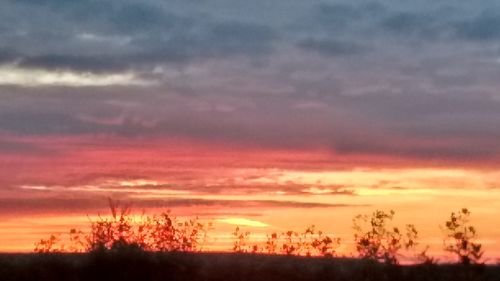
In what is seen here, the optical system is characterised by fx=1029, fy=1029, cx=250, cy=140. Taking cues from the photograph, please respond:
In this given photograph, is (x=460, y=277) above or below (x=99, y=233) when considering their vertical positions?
below

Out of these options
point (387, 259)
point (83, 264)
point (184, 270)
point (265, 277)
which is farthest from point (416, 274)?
point (83, 264)

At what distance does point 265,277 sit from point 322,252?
10.8ft

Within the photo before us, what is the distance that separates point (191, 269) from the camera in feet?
49.7

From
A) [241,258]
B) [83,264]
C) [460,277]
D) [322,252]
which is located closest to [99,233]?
[83,264]

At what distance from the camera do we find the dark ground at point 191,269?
1505cm

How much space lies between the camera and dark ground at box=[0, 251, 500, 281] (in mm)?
15047

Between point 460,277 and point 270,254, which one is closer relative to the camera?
point 460,277

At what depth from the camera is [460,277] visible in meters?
15.6

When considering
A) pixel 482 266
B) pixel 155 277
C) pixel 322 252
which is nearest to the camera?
pixel 155 277

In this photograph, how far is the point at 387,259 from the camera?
15.9 metres

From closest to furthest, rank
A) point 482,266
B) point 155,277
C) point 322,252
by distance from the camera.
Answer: point 155,277, point 482,266, point 322,252

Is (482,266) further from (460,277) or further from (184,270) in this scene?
(184,270)

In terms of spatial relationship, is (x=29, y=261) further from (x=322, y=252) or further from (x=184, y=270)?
(x=322, y=252)

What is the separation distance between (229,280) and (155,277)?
108cm
